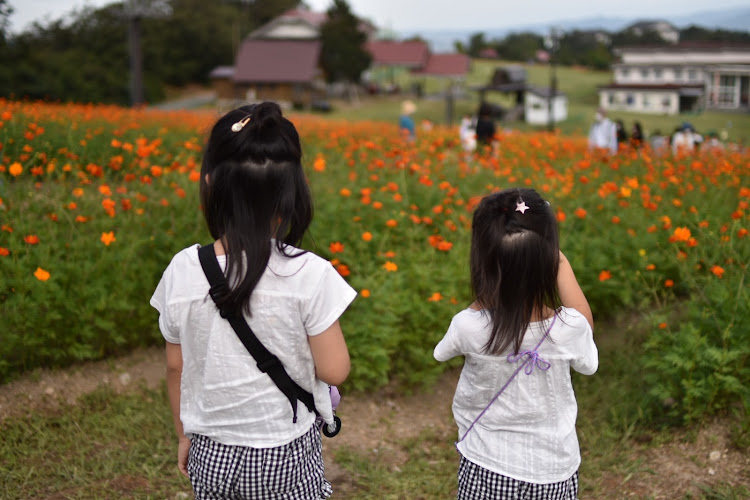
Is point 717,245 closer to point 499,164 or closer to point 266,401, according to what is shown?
point 266,401

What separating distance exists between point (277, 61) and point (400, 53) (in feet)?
45.2

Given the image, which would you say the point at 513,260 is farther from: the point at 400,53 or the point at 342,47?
the point at 400,53

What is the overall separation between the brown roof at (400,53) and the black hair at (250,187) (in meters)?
51.1

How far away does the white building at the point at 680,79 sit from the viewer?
87.5ft

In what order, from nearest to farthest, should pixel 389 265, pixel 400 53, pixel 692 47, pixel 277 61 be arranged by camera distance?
1. pixel 389 265
2. pixel 692 47
3. pixel 277 61
4. pixel 400 53

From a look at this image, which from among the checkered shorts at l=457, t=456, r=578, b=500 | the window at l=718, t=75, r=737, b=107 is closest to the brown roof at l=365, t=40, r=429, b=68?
the window at l=718, t=75, r=737, b=107

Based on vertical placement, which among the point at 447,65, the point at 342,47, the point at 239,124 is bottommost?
the point at 239,124

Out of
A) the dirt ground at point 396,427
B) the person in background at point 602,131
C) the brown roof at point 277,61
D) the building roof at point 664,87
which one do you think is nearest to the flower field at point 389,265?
the dirt ground at point 396,427

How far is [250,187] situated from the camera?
5.34 feet

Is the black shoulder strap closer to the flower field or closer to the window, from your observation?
the flower field

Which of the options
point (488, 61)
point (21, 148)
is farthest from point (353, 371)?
point (488, 61)

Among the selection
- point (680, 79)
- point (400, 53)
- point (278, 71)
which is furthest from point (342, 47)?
point (680, 79)

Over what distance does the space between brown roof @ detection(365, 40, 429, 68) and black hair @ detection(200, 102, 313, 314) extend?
51.1m

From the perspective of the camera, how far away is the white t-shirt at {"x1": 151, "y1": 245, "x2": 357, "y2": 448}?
1.61 meters
